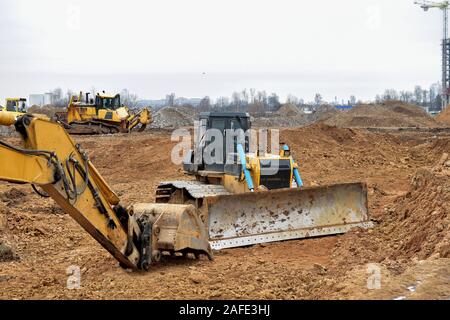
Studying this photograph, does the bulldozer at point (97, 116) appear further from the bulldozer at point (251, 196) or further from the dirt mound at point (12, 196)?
the bulldozer at point (251, 196)

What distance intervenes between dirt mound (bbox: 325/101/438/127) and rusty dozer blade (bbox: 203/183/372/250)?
41549 millimetres

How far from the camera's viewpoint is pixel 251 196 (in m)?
11.7

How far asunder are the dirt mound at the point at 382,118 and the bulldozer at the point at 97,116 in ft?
69.2

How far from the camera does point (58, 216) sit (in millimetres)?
14836

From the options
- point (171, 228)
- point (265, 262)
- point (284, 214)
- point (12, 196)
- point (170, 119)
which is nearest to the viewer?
point (171, 228)

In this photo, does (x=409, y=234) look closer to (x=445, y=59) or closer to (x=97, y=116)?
(x=97, y=116)

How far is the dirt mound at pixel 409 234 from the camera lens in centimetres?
955

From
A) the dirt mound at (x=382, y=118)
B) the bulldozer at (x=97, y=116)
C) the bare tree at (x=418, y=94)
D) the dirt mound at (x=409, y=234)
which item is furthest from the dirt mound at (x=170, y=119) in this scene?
the bare tree at (x=418, y=94)

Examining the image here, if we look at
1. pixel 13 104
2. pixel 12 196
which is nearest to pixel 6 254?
pixel 12 196

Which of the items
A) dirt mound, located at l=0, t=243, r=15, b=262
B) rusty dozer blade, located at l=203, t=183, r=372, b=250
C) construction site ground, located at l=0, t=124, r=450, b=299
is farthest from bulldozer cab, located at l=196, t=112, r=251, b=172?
dirt mound, located at l=0, t=243, r=15, b=262

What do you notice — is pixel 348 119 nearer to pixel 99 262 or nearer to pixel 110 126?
pixel 110 126

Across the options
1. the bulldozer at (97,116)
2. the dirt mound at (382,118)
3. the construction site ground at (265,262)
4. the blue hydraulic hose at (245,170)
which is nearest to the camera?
the construction site ground at (265,262)

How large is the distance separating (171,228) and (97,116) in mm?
30767
